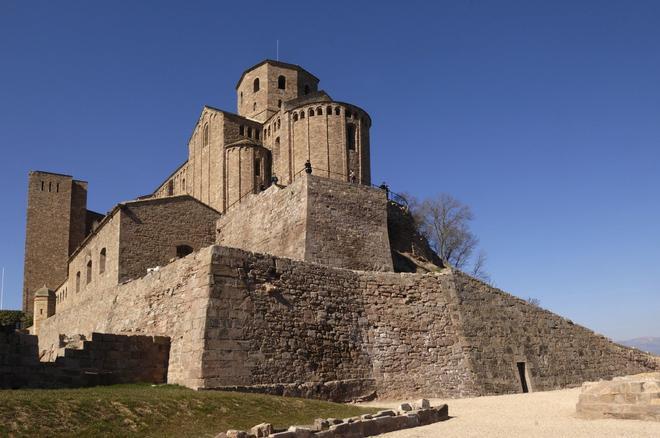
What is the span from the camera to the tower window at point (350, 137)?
118 feet

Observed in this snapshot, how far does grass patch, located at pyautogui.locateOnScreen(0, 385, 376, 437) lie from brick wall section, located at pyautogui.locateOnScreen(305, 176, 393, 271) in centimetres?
1313

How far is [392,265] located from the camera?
93.8 ft

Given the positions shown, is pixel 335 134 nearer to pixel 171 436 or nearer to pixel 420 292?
pixel 420 292

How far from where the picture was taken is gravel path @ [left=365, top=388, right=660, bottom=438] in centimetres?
A: 1122

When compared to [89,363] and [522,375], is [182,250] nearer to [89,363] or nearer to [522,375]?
[89,363]

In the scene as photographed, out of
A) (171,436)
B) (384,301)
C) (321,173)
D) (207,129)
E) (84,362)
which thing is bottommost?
(171,436)

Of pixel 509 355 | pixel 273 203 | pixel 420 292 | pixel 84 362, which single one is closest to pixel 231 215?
pixel 273 203

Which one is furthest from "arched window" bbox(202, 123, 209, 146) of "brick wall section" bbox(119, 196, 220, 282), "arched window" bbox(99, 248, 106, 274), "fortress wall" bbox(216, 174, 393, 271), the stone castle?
"fortress wall" bbox(216, 174, 393, 271)

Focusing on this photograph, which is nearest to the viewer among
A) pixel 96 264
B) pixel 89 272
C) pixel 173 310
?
pixel 173 310

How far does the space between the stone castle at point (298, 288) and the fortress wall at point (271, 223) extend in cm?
9

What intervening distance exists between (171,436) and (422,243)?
2671 centimetres

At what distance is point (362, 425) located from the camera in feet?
37.2

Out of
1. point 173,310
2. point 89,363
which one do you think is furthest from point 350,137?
point 89,363

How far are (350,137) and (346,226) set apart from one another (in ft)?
32.9
